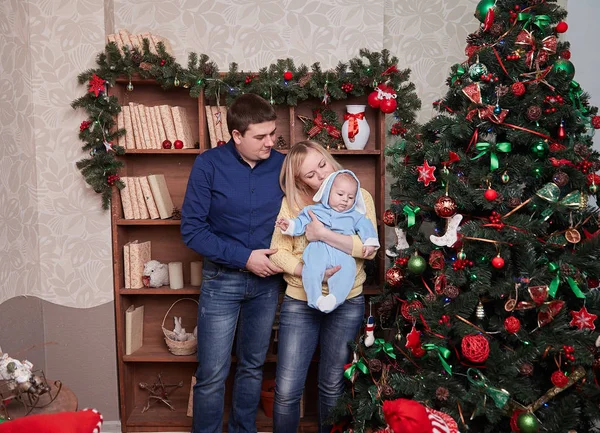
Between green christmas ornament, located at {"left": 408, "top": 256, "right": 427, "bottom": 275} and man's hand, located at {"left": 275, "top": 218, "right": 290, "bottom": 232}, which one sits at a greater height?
man's hand, located at {"left": 275, "top": 218, "right": 290, "bottom": 232}

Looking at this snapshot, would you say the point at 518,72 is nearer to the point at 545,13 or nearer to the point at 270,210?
the point at 545,13

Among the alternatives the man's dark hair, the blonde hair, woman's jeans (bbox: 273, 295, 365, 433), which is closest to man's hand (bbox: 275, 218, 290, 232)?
the blonde hair

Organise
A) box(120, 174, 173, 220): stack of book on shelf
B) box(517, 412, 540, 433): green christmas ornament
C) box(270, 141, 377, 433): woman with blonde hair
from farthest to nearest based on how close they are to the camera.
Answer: box(120, 174, 173, 220): stack of book on shelf < box(270, 141, 377, 433): woman with blonde hair < box(517, 412, 540, 433): green christmas ornament

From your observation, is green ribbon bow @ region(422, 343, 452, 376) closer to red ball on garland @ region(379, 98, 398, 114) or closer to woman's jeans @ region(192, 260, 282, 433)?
woman's jeans @ region(192, 260, 282, 433)

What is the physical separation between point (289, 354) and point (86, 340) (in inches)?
50.0

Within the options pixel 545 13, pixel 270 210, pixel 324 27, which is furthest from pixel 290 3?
pixel 545 13

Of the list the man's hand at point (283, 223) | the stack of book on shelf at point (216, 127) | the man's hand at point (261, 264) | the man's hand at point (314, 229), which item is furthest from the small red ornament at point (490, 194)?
the stack of book on shelf at point (216, 127)

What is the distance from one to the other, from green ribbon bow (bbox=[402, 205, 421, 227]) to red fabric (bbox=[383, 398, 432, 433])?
851 millimetres

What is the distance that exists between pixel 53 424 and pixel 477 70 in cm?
176

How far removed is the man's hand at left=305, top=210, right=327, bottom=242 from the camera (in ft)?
7.59

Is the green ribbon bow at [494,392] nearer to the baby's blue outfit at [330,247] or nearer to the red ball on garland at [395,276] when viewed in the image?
the red ball on garland at [395,276]

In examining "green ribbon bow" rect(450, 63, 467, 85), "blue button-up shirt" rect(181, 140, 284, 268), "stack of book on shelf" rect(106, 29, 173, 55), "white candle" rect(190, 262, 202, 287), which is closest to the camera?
"green ribbon bow" rect(450, 63, 467, 85)

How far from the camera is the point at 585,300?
6.73 feet

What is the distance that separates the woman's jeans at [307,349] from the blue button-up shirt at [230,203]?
1.19ft
